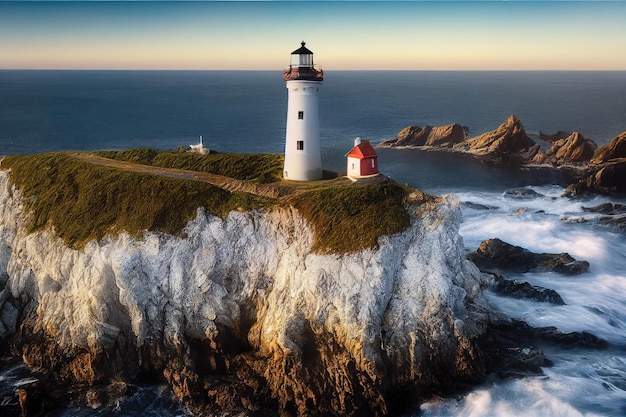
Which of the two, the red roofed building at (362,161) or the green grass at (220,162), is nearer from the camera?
the red roofed building at (362,161)

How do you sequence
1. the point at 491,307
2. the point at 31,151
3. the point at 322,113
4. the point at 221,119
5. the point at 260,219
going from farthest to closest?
the point at 322,113, the point at 221,119, the point at 31,151, the point at 491,307, the point at 260,219

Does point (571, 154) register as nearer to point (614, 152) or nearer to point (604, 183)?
point (614, 152)

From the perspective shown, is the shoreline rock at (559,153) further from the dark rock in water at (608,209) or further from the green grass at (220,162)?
the green grass at (220,162)

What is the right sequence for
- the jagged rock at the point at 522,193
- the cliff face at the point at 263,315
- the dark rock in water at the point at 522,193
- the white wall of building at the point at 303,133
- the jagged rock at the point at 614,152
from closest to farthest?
the cliff face at the point at 263,315
the white wall of building at the point at 303,133
the jagged rock at the point at 522,193
the dark rock in water at the point at 522,193
the jagged rock at the point at 614,152

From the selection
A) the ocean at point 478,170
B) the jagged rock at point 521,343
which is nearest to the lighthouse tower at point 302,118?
the jagged rock at point 521,343

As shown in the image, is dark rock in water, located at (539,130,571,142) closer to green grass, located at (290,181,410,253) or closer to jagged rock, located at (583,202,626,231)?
jagged rock, located at (583,202,626,231)

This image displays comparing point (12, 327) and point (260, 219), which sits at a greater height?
point (260, 219)

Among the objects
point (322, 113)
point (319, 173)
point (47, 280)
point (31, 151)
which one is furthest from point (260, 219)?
point (322, 113)

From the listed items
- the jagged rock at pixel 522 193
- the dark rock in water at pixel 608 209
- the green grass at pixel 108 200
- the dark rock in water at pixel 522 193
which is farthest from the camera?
the dark rock in water at pixel 522 193

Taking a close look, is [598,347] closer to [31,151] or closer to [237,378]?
[237,378]
